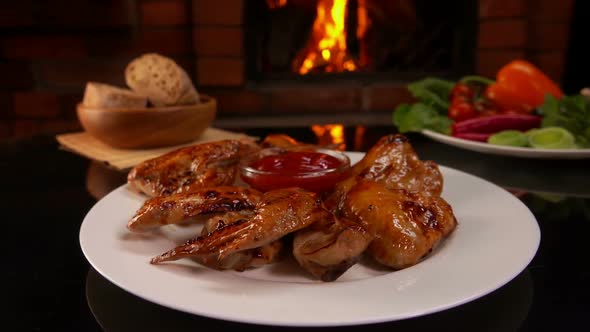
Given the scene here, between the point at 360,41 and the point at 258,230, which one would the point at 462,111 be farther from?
the point at 258,230

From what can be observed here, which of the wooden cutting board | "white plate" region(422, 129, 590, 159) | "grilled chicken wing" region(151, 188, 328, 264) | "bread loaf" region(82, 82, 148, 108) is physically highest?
"bread loaf" region(82, 82, 148, 108)

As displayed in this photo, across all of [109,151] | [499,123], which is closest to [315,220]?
[109,151]

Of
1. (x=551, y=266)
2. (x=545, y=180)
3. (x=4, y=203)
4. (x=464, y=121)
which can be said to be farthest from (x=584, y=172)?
A: (x=4, y=203)

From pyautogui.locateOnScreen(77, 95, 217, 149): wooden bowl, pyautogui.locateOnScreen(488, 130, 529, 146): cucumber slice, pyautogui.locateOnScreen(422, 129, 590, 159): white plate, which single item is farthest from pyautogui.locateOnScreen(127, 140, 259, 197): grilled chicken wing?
pyautogui.locateOnScreen(488, 130, 529, 146): cucumber slice

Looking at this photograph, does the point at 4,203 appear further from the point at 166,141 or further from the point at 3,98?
the point at 3,98

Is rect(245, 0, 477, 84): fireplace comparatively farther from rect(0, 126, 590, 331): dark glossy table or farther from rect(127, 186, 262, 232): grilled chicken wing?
rect(127, 186, 262, 232): grilled chicken wing
